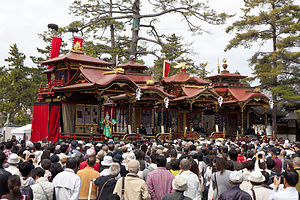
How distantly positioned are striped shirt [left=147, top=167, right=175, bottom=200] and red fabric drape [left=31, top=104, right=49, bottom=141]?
20.0 m

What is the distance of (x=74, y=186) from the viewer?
6.35m

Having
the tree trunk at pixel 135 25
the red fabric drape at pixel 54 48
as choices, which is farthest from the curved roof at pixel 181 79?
the red fabric drape at pixel 54 48

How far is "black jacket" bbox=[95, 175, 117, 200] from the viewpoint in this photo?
20.3 feet

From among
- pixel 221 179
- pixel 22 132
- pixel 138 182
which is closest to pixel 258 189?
pixel 221 179

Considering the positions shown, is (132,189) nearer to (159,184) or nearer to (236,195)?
(159,184)

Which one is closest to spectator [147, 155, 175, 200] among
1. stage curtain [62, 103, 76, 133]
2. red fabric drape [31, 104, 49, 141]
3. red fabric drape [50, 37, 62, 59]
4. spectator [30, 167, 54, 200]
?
spectator [30, 167, 54, 200]

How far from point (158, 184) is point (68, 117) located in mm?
19157

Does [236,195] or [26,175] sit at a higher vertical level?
[26,175]

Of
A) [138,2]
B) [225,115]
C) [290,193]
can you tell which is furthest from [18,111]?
[290,193]

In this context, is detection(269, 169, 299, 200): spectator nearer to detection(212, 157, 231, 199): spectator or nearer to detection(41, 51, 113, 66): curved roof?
detection(212, 157, 231, 199): spectator

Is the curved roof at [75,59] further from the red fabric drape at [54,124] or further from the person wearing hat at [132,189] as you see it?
the person wearing hat at [132,189]

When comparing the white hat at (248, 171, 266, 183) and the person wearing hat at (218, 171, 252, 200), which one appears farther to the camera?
the white hat at (248, 171, 266, 183)

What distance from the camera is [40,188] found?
5887 millimetres

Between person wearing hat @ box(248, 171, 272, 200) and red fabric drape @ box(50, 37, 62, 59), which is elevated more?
red fabric drape @ box(50, 37, 62, 59)
